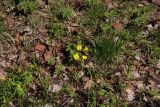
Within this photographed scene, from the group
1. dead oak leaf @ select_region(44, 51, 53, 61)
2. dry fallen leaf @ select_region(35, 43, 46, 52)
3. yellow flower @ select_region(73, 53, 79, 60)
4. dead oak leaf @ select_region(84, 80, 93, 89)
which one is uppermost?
yellow flower @ select_region(73, 53, 79, 60)

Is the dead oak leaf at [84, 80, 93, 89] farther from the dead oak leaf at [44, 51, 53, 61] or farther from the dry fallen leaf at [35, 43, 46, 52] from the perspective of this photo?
the dry fallen leaf at [35, 43, 46, 52]

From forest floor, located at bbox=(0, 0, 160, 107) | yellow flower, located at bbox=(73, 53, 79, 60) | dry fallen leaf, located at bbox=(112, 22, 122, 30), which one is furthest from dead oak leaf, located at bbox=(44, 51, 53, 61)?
dry fallen leaf, located at bbox=(112, 22, 122, 30)

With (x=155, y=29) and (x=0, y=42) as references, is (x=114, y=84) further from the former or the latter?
(x=0, y=42)

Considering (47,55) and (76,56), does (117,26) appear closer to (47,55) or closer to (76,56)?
(76,56)

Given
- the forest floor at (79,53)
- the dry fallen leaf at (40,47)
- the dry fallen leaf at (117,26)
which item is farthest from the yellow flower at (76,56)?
the dry fallen leaf at (117,26)

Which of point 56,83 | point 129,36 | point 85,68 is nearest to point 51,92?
point 56,83

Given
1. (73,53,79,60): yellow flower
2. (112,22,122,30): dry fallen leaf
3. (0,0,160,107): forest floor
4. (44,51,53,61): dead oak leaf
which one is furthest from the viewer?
(112,22,122,30): dry fallen leaf

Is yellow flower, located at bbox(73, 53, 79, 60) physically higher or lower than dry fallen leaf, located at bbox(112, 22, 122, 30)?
lower

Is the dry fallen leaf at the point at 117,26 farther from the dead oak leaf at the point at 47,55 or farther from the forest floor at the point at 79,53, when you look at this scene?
the dead oak leaf at the point at 47,55

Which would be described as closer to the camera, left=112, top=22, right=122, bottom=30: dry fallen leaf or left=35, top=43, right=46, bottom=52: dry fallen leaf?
left=35, top=43, right=46, bottom=52: dry fallen leaf
